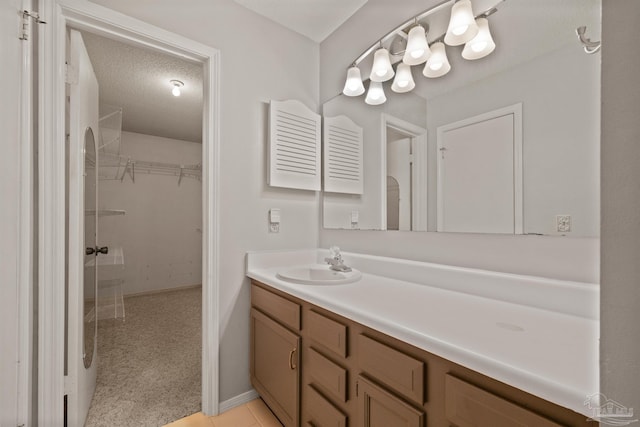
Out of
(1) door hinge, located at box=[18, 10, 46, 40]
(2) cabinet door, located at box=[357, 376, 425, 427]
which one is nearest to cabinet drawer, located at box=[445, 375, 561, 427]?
(2) cabinet door, located at box=[357, 376, 425, 427]

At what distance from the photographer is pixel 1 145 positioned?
0.81 meters

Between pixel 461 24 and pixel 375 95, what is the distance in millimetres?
562

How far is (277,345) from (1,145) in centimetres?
127

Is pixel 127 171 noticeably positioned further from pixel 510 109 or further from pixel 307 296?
pixel 510 109

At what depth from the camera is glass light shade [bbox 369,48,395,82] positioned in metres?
1.58

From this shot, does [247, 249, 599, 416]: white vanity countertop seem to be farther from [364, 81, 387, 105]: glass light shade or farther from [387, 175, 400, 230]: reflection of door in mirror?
[364, 81, 387, 105]: glass light shade

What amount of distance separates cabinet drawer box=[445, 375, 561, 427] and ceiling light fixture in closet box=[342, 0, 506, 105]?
1.26m

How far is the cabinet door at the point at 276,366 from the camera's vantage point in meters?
1.26

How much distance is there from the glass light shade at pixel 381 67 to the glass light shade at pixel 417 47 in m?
0.15

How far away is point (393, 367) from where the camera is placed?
2.69ft

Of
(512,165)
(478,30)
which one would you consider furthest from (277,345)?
(478,30)

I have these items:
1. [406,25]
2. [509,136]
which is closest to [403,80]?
[406,25]

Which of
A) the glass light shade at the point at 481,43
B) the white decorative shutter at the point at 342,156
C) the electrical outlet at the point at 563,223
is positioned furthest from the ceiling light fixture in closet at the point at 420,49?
the electrical outlet at the point at 563,223

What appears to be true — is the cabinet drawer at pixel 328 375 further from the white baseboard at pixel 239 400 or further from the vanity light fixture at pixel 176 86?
the vanity light fixture at pixel 176 86
